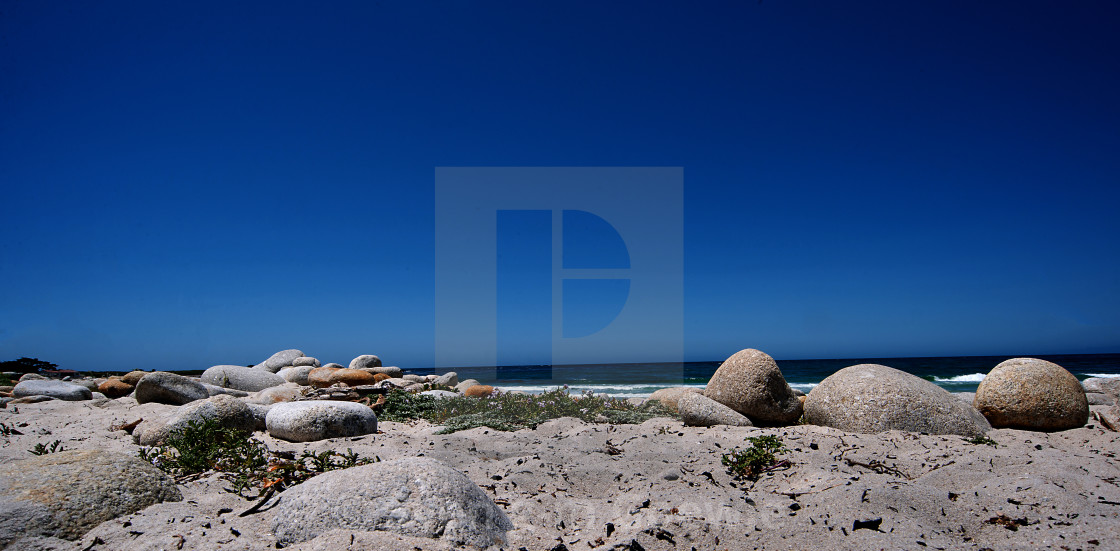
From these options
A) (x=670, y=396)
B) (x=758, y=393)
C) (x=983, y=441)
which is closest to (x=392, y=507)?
(x=758, y=393)

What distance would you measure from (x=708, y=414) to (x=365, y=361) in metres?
14.6

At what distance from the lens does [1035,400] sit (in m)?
6.91

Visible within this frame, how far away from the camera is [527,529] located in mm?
3631

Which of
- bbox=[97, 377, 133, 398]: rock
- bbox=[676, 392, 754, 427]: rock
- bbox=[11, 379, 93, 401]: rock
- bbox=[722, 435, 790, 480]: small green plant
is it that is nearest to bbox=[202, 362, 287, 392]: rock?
bbox=[97, 377, 133, 398]: rock

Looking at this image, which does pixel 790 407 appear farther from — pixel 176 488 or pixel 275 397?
pixel 275 397

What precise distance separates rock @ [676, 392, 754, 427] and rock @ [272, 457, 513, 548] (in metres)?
4.59

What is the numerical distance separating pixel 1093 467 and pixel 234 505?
23.9 ft

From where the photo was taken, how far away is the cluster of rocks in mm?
6648

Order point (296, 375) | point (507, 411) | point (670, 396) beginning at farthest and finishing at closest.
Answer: point (296, 375)
point (670, 396)
point (507, 411)

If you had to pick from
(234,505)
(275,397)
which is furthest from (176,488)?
(275,397)

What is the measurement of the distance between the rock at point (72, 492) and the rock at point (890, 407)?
24.5 ft

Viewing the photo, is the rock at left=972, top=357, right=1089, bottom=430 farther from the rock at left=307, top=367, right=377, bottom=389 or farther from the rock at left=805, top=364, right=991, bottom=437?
the rock at left=307, top=367, right=377, bottom=389

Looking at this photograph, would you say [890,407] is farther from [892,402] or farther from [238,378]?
[238,378]

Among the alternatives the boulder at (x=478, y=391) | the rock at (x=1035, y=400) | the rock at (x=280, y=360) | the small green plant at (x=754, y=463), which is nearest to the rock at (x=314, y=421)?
the small green plant at (x=754, y=463)
